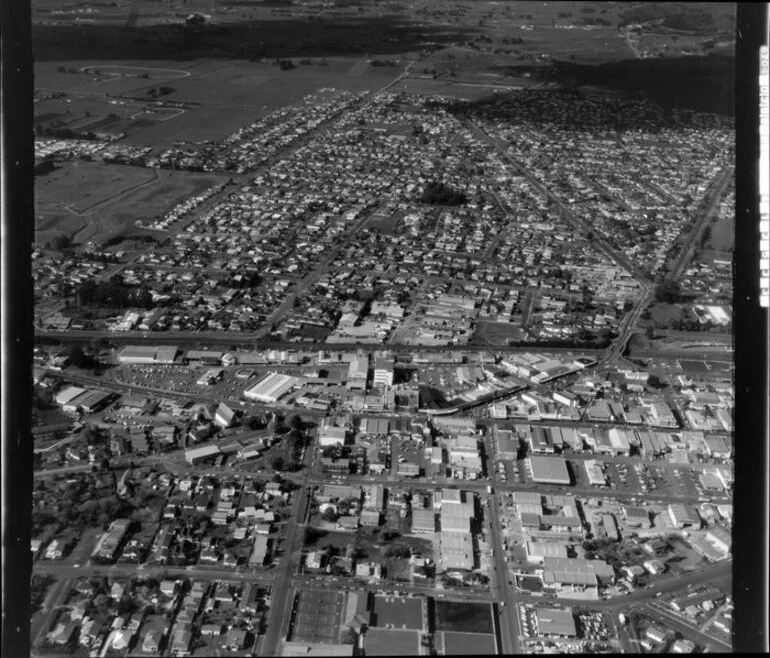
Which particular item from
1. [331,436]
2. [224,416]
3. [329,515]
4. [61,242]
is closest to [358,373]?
[331,436]

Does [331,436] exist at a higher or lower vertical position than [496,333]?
lower

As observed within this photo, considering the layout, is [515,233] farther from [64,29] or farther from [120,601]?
[120,601]

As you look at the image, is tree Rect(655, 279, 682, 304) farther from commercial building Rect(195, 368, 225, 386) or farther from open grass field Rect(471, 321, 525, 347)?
commercial building Rect(195, 368, 225, 386)

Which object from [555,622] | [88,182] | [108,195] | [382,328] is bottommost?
[555,622]

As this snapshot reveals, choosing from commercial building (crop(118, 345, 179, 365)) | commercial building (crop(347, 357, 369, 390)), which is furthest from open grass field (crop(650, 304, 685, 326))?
commercial building (crop(118, 345, 179, 365))

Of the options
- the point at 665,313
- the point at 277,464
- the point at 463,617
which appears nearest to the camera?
the point at 463,617

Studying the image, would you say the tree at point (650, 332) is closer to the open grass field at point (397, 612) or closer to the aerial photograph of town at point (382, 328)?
the aerial photograph of town at point (382, 328)

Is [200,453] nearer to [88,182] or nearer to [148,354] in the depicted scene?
[148,354]

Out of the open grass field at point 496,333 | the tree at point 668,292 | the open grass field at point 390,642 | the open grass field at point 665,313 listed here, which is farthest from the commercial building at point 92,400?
the tree at point 668,292
